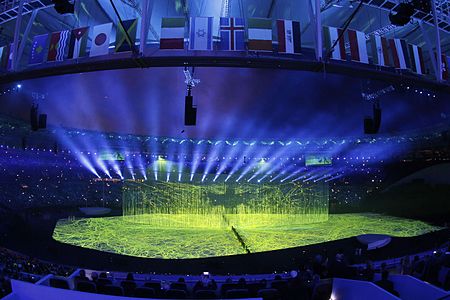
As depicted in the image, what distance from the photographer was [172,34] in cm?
834

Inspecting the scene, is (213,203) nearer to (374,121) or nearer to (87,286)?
(374,121)

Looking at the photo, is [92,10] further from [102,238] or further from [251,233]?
[251,233]

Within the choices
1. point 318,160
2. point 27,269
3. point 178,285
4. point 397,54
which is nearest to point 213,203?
point 318,160

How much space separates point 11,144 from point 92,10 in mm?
15534

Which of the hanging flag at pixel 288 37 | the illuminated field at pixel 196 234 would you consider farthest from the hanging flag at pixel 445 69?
the illuminated field at pixel 196 234

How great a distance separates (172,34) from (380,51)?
5.54m

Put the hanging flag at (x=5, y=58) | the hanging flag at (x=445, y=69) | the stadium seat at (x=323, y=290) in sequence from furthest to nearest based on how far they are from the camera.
→ the hanging flag at (x=445, y=69)
the hanging flag at (x=5, y=58)
the stadium seat at (x=323, y=290)

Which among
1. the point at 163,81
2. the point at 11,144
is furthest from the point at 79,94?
the point at 11,144

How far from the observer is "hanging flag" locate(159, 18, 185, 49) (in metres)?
8.28

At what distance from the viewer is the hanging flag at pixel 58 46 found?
898 centimetres

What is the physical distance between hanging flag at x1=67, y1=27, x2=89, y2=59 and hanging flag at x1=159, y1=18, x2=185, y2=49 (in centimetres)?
217

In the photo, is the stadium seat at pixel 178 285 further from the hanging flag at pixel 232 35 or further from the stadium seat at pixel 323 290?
the hanging flag at pixel 232 35

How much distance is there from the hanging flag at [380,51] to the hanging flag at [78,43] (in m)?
7.63

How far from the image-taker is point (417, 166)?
1076 inches
